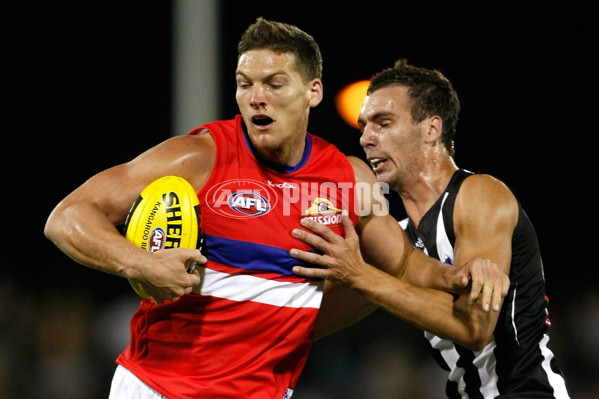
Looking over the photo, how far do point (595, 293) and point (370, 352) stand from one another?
2.73 meters

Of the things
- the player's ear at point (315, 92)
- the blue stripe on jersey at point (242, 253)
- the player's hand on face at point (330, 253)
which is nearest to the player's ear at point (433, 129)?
the player's ear at point (315, 92)

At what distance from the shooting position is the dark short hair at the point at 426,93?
14.5 ft

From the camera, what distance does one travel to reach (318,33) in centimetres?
1034

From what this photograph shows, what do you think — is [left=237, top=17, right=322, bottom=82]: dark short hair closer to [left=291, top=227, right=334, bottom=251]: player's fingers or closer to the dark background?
[left=291, top=227, right=334, bottom=251]: player's fingers

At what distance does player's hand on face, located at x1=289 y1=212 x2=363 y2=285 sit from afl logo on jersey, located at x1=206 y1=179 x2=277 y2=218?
0.56ft

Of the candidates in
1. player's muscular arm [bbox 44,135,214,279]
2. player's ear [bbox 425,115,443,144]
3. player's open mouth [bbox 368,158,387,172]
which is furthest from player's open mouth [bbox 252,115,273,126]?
player's ear [bbox 425,115,443,144]

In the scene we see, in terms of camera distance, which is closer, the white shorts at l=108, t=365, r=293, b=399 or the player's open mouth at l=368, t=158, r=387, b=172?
the white shorts at l=108, t=365, r=293, b=399

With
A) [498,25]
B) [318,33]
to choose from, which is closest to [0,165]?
[318,33]

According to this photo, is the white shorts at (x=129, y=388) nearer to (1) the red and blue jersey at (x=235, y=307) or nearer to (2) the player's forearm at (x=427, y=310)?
(1) the red and blue jersey at (x=235, y=307)

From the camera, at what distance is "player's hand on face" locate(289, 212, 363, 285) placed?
2955 millimetres

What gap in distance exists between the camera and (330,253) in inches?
119

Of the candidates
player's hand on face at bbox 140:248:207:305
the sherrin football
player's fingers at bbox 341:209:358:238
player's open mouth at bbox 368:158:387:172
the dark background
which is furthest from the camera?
the dark background

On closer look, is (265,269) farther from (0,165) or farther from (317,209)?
(0,165)

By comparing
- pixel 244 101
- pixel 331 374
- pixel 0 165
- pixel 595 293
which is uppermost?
pixel 244 101
